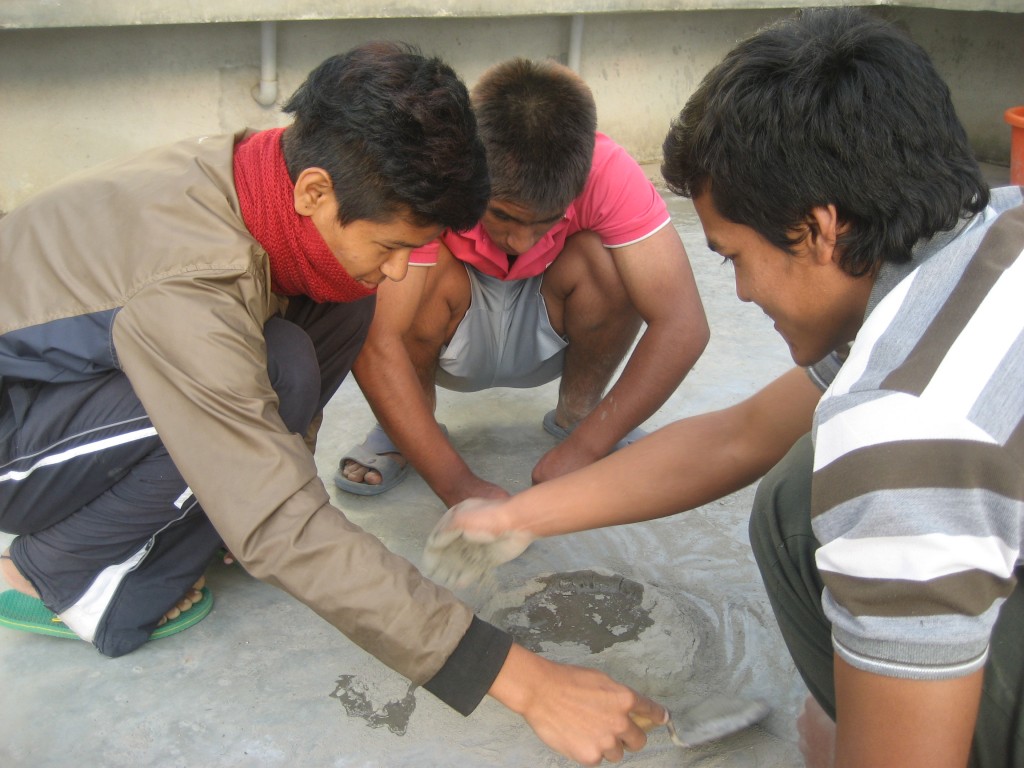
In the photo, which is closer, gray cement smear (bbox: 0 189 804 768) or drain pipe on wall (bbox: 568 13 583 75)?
gray cement smear (bbox: 0 189 804 768)

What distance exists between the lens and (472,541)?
1.72m

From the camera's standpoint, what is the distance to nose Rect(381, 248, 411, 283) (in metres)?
1.72

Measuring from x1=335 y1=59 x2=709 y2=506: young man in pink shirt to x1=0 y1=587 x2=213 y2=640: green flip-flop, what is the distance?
56 centimetres

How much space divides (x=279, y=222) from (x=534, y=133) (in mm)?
657

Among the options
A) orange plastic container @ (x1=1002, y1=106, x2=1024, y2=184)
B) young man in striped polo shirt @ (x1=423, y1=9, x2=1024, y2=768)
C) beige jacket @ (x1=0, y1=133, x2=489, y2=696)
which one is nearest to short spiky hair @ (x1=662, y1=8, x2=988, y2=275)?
young man in striped polo shirt @ (x1=423, y1=9, x2=1024, y2=768)

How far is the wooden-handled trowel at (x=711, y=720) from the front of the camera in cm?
162

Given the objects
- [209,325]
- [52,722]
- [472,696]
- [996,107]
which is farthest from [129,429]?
[996,107]

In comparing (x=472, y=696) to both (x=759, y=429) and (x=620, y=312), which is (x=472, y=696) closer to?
(x=759, y=429)

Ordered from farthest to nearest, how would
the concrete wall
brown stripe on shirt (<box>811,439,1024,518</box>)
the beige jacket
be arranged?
1. the concrete wall
2. the beige jacket
3. brown stripe on shirt (<box>811,439,1024,518</box>)

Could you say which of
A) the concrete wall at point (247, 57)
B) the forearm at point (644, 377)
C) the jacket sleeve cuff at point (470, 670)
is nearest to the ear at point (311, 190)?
the jacket sleeve cuff at point (470, 670)

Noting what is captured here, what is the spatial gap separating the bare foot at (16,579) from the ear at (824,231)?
146 centimetres

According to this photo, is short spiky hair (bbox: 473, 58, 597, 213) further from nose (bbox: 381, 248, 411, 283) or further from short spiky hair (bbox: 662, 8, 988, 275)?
short spiky hair (bbox: 662, 8, 988, 275)

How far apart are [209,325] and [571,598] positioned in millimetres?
966

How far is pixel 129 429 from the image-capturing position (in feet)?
5.55
